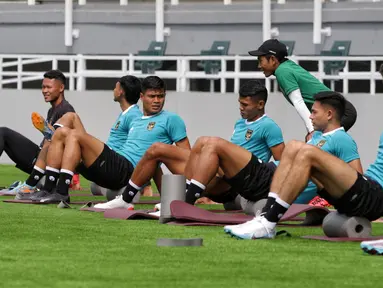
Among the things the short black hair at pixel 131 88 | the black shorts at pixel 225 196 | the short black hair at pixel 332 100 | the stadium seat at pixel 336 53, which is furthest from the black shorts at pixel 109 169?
the stadium seat at pixel 336 53

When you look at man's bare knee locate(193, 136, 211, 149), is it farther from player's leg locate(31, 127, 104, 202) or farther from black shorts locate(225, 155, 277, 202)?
player's leg locate(31, 127, 104, 202)

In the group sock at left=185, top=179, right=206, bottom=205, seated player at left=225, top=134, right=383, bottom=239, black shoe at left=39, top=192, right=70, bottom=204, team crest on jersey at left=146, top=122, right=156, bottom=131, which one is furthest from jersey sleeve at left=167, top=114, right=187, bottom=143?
seated player at left=225, top=134, right=383, bottom=239

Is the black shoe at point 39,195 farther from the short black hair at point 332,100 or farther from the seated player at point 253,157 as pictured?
the short black hair at point 332,100

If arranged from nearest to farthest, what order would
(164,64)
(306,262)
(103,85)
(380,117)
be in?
(306,262) < (380,117) < (164,64) < (103,85)

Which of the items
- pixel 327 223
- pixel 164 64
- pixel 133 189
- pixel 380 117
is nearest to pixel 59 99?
pixel 133 189

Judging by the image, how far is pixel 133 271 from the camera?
8.74 metres

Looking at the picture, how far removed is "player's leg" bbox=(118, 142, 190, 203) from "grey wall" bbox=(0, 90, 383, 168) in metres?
10.0

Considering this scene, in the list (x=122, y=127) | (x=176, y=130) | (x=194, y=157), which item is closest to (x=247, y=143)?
(x=194, y=157)

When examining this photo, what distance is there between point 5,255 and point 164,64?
23264mm

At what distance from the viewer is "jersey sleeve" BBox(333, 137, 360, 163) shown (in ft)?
37.9

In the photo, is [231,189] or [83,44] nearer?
[231,189]

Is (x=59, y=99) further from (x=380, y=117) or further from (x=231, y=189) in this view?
(x=380, y=117)

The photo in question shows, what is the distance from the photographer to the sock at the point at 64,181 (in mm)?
14594

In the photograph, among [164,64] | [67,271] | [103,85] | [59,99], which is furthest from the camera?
[103,85]
